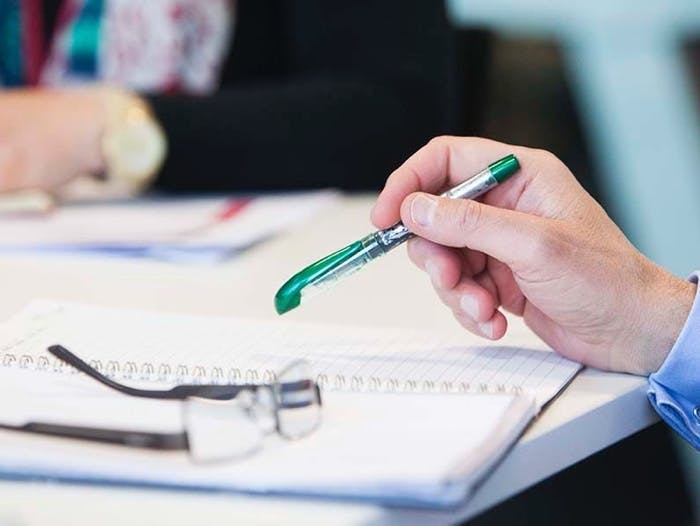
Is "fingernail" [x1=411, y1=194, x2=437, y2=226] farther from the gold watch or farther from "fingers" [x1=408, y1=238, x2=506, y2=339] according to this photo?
the gold watch

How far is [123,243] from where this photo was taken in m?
1.14

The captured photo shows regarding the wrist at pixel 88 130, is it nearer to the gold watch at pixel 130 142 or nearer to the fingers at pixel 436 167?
the gold watch at pixel 130 142

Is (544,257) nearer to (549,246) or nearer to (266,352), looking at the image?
(549,246)

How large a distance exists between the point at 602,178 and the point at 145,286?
7.87 feet

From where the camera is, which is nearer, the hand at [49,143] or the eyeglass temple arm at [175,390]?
the eyeglass temple arm at [175,390]

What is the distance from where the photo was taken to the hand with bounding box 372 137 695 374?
0.78 meters

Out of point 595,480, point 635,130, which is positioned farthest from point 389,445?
point 635,130

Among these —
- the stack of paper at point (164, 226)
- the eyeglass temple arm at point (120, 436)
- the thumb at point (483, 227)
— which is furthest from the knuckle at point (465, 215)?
the stack of paper at point (164, 226)

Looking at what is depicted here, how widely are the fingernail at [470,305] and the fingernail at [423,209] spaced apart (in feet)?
0.22

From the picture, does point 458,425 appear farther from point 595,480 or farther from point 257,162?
point 257,162

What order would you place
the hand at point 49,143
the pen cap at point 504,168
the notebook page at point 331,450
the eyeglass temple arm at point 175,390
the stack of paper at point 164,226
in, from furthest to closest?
the hand at point 49,143
the stack of paper at point 164,226
the pen cap at point 504,168
the eyeglass temple arm at point 175,390
the notebook page at point 331,450

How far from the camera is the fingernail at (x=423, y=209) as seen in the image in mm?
802

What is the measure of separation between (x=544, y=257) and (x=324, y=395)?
157 mm

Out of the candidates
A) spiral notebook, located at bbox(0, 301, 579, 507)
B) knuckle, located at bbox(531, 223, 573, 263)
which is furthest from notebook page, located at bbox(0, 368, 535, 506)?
knuckle, located at bbox(531, 223, 573, 263)
